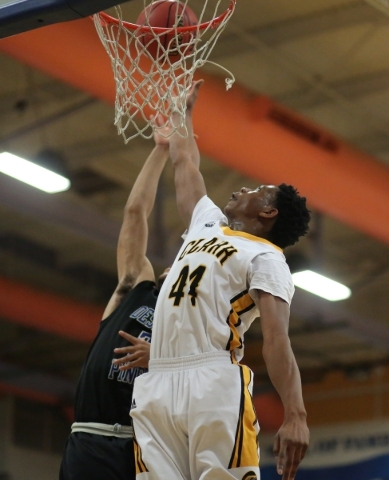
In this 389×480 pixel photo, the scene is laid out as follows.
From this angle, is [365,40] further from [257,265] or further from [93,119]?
[257,265]

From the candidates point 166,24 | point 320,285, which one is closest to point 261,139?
point 320,285

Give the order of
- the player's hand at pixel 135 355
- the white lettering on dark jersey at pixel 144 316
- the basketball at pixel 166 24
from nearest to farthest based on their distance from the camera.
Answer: the player's hand at pixel 135 355 < the white lettering on dark jersey at pixel 144 316 < the basketball at pixel 166 24

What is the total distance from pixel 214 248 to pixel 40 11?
1.29 meters

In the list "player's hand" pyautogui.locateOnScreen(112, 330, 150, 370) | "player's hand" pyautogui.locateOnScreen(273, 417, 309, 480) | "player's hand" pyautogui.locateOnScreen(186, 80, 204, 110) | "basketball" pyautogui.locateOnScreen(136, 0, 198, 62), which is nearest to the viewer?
"player's hand" pyautogui.locateOnScreen(273, 417, 309, 480)

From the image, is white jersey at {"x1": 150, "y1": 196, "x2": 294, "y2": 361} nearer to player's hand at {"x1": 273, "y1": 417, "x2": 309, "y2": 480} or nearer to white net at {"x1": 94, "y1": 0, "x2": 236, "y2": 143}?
player's hand at {"x1": 273, "y1": 417, "x2": 309, "y2": 480}

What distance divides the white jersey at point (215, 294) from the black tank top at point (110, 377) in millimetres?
567

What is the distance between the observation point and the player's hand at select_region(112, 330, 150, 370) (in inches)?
182

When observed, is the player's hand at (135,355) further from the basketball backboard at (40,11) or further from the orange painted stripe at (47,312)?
the orange painted stripe at (47,312)

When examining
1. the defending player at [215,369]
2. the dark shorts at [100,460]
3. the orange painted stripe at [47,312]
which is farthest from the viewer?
the orange painted stripe at [47,312]

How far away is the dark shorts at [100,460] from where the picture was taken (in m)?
4.73

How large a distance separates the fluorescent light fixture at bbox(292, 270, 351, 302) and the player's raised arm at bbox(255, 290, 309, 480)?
A: 7846mm

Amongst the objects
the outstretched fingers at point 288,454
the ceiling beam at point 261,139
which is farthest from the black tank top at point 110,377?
the ceiling beam at point 261,139

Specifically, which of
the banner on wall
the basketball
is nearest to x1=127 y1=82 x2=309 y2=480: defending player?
the basketball

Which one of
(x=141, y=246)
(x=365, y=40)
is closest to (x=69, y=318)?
(x=365, y=40)
